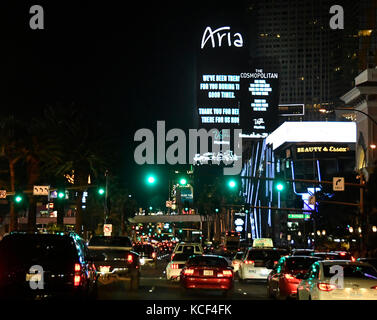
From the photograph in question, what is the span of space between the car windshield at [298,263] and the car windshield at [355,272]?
594cm

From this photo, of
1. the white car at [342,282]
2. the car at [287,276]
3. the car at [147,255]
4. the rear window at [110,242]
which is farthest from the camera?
the car at [147,255]

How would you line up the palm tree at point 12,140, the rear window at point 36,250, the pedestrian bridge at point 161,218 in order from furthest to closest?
the pedestrian bridge at point 161,218
the palm tree at point 12,140
the rear window at point 36,250

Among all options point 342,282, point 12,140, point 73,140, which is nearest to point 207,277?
point 342,282

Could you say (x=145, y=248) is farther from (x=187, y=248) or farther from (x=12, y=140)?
(x=12, y=140)

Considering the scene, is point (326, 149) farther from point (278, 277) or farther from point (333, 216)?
point (278, 277)

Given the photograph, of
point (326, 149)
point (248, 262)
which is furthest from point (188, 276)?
point (326, 149)

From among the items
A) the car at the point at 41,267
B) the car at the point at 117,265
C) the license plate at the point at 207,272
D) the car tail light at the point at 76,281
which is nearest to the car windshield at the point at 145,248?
the car at the point at 117,265

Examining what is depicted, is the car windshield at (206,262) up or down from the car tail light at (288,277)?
up

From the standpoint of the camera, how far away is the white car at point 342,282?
53.3 ft

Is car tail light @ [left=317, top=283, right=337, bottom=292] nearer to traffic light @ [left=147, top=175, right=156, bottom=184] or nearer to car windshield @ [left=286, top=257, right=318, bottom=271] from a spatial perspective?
car windshield @ [left=286, top=257, right=318, bottom=271]

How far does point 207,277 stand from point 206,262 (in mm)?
621

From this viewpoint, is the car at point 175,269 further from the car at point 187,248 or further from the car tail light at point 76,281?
the car tail light at point 76,281

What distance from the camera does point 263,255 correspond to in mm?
34188

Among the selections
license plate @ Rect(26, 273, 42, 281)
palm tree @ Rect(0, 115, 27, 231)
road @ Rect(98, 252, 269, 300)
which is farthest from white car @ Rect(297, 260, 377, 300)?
palm tree @ Rect(0, 115, 27, 231)
